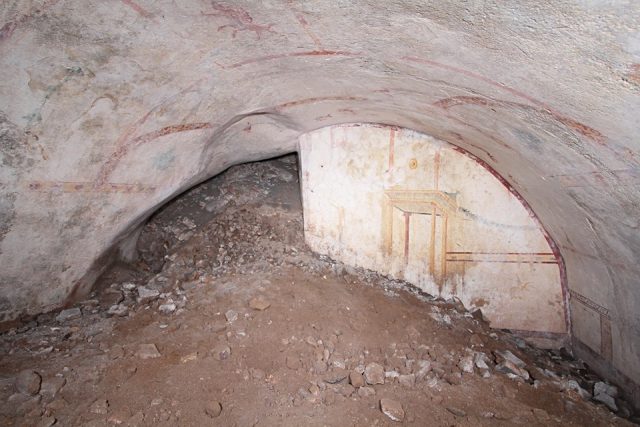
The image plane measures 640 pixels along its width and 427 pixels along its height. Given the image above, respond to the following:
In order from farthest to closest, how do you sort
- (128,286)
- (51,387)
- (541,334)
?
(541,334)
(128,286)
(51,387)

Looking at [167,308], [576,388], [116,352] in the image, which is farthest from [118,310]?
[576,388]

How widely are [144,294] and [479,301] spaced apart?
3.27 meters

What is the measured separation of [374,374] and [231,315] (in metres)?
1.21

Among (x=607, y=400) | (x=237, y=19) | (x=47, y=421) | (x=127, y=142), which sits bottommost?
(x=607, y=400)

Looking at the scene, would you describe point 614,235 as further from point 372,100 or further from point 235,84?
point 235,84

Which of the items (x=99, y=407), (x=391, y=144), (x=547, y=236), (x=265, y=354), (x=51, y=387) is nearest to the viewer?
(x=99, y=407)

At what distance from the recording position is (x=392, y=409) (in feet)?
7.84

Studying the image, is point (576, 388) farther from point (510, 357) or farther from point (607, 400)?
point (510, 357)

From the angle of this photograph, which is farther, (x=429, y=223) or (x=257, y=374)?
(x=429, y=223)

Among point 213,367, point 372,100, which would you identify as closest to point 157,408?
point 213,367

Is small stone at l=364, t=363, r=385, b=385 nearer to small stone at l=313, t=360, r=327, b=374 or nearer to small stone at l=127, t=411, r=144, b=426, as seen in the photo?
small stone at l=313, t=360, r=327, b=374

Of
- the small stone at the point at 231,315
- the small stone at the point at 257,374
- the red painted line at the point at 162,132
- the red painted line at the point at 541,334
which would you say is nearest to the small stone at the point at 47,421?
the small stone at the point at 257,374

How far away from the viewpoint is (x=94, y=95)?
2348 mm

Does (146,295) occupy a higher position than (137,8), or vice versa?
(137,8)
